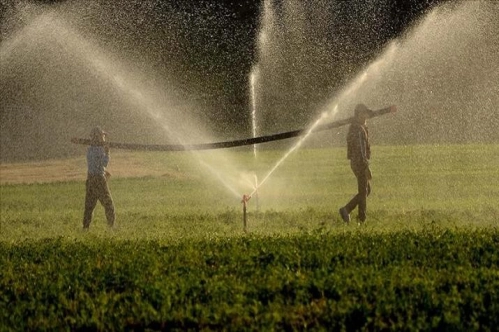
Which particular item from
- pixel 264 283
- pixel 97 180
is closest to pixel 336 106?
pixel 97 180

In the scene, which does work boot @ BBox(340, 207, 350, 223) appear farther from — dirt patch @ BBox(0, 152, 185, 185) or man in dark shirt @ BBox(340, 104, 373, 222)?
dirt patch @ BBox(0, 152, 185, 185)

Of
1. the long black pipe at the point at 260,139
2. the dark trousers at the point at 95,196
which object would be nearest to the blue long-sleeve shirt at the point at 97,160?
the dark trousers at the point at 95,196

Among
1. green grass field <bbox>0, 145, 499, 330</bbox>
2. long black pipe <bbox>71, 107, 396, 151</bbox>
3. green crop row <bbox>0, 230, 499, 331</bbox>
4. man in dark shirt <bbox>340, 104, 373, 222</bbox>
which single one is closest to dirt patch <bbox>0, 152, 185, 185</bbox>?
green grass field <bbox>0, 145, 499, 330</bbox>

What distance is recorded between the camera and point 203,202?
2323 centimetres

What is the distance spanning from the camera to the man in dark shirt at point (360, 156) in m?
15.5

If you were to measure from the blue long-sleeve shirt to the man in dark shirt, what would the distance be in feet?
15.4

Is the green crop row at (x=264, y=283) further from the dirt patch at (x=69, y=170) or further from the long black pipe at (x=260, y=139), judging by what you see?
the dirt patch at (x=69, y=170)

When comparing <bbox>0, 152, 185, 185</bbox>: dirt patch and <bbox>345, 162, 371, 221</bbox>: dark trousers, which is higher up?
<bbox>0, 152, 185, 185</bbox>: dirt patch

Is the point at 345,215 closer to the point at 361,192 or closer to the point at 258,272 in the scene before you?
the point at 361,192

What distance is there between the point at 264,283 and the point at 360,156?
21.8ft

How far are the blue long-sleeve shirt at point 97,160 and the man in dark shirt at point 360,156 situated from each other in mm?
4680

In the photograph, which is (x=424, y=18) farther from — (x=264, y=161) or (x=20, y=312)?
(x=20, y=312)

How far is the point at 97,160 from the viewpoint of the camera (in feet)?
55.4

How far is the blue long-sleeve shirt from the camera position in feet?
55.4
